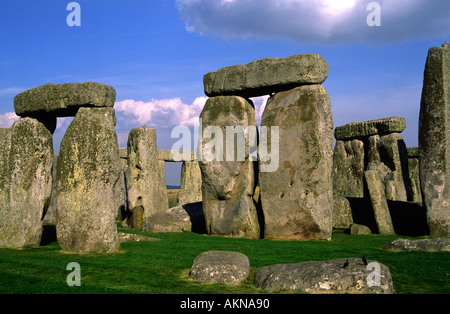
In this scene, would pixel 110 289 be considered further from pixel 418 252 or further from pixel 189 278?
pixel 418 252

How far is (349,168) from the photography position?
1889cm

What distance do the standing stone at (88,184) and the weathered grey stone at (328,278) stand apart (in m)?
3.18

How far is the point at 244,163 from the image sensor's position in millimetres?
11688

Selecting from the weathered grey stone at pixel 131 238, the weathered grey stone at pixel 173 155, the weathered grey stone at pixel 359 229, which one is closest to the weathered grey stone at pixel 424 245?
the weathered grey stone at pixel 359 229

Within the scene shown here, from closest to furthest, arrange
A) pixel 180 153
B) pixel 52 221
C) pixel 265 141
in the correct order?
pixel 265 141 → pixel 52 221 → pixel 180 153

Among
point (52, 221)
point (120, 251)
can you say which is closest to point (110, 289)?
point (120, 251)

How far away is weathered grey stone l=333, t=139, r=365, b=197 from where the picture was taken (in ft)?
60.7

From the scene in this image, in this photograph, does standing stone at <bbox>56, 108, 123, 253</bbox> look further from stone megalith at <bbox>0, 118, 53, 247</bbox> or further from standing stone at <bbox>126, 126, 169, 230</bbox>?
standing stone at <bbox>126, 126, 169, 230</bbox>

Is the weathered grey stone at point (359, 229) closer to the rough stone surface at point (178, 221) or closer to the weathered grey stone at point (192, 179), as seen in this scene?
the rough stone surface at point (178, 221)

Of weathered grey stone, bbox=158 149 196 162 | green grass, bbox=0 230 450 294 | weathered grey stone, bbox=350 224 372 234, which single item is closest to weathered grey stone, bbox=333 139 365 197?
weathered grey stone, bbox=158 149 196 162

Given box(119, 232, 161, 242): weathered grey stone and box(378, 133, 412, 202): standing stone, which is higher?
box(378, 133, 412, 202): standing stone

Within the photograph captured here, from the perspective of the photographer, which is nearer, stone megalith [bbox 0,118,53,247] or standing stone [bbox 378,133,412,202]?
stone megalith [bbox 0,118,53,247]

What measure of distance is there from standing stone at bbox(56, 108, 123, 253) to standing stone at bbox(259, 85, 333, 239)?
4.26 m
